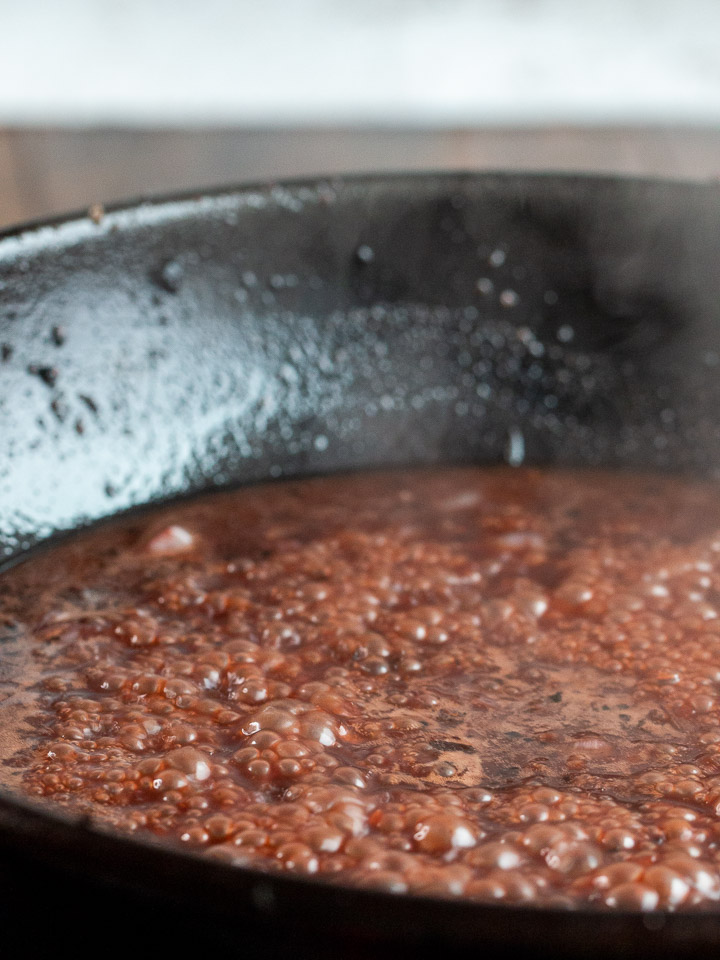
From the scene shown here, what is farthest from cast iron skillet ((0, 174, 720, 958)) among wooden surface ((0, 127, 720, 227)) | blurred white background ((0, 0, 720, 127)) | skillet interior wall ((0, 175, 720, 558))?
blurred white background ((0, 0, 720, 127))

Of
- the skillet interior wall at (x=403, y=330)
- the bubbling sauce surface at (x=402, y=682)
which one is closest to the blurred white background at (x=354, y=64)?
the skillet interior wall at (x=403, y=330)

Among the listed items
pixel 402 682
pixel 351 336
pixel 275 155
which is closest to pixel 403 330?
pixel 351 336

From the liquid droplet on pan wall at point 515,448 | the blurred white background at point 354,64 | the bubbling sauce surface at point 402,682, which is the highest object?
the blurred white background at point 354,64

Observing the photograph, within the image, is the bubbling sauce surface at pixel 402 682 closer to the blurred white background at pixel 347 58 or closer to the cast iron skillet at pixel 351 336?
the cast iron skillet at pixel 351 336

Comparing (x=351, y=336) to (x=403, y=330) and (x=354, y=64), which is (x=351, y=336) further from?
(x=354, y=64)

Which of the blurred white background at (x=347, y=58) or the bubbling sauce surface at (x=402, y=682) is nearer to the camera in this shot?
the bubbling sauce surface at (x=402, y=682)

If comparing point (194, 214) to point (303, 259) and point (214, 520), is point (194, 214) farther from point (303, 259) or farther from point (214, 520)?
point (214, 520)
